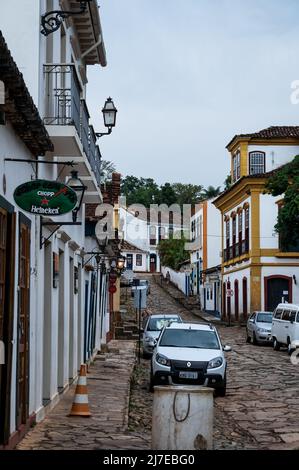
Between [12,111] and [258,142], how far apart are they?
127 ft

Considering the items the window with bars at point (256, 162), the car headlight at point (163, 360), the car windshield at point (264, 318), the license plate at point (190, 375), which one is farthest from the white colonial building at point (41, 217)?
the window with bars at point (256, 162)

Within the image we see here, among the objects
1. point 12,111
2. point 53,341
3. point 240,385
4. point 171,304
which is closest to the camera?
point 12,111

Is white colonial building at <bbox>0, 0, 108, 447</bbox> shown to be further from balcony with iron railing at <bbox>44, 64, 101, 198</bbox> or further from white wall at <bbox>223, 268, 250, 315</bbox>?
white wall at <bbox>223, 268, 250, 315</bbox>

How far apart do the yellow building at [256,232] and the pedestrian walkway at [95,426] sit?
26.4m

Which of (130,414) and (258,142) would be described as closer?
(130,414)

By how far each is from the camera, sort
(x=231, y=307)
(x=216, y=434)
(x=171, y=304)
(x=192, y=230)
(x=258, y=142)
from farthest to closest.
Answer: (x=192, y=230) < (x=171, y=304) < (x=231, y=307) < (x=258, y=142) < (x=216, y=434)

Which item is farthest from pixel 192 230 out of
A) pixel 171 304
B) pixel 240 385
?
pixel 240 385

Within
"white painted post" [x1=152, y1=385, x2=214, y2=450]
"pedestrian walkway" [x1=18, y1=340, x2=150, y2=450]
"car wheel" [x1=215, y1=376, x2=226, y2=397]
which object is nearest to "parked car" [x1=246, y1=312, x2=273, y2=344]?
"pedestrian walkway" [x1=18, y1=340, x2=150, y2=450]

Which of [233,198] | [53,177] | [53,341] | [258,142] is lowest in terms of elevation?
[53,341]

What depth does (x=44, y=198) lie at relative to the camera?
9289 millimetres

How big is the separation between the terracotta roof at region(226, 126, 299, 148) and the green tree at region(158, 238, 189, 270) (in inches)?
1073

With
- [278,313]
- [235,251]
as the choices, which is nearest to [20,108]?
[278,313]
